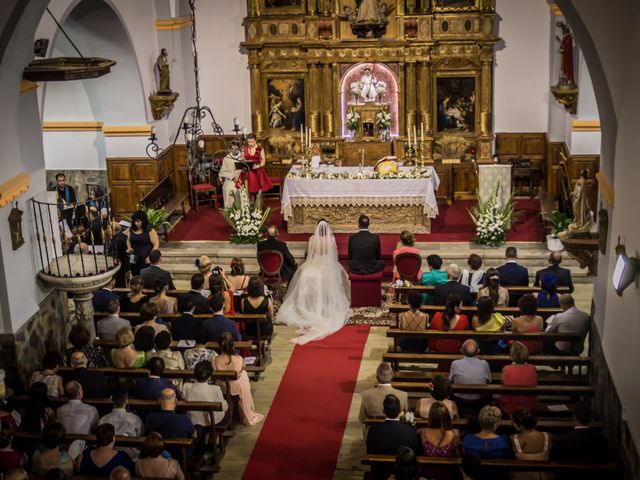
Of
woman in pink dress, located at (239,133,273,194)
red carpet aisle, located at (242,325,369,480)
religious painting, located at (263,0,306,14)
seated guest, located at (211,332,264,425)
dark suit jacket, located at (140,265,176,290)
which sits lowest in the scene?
red carpet aisle, located at (242,325,369,480)

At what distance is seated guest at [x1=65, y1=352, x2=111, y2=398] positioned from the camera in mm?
11062

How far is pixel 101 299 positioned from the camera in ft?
45.1

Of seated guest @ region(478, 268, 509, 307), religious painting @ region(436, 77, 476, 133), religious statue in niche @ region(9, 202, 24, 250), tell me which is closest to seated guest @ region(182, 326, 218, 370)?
religious statue in niche @ region(9, 202, 24, 250)

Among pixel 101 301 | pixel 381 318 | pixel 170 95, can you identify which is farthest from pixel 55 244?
pixel 170 95

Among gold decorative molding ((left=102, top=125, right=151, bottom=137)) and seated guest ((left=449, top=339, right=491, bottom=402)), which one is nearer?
seated guest ((left=449, top=339, right=491, bottom=402))

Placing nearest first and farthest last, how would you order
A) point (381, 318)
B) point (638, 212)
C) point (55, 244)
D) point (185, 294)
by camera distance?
point (638, 212) < point (55, 244) < point (185, 294) < point (381, 318)

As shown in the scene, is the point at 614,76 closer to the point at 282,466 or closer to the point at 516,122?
the point at 282,466

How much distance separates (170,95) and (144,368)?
418 inches

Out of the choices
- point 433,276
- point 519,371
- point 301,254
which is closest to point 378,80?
point 301,254

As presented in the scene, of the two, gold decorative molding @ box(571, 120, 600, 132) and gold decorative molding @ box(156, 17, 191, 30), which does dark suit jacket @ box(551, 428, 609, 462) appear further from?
gold decorative molding @ box(156, 17, 191, 30)

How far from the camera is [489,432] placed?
9.45 m

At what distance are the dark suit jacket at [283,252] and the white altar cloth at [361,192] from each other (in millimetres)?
2963

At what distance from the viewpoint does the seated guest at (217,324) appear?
12445 mm

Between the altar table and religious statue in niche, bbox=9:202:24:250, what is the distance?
781 cm
